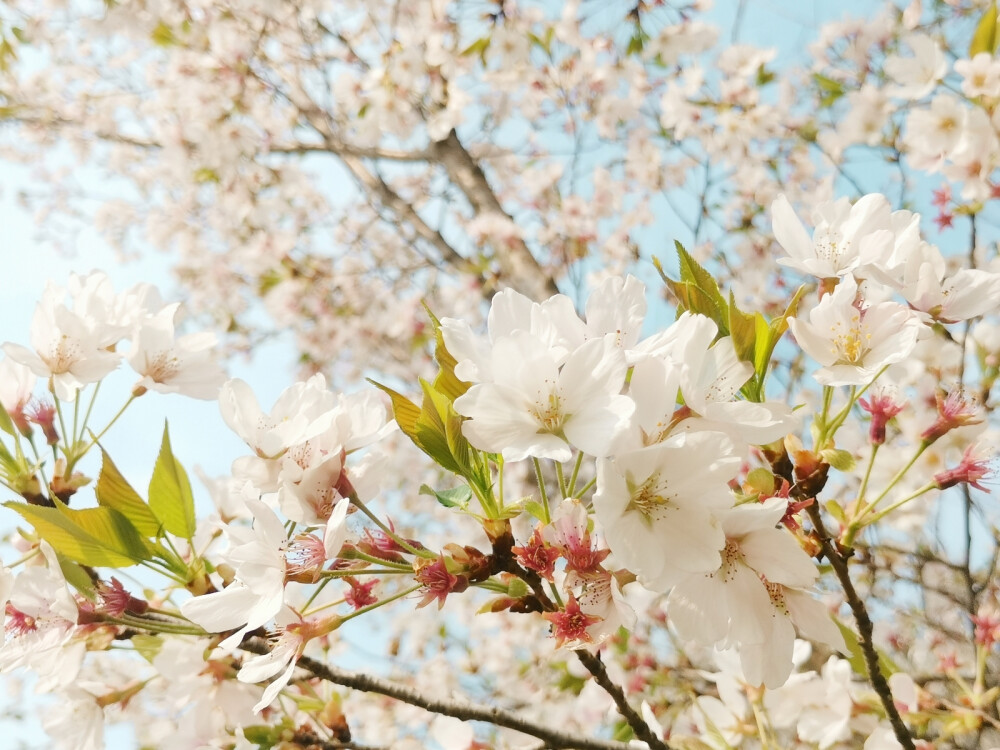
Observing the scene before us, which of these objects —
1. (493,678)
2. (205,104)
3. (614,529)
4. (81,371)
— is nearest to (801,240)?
(614,529)

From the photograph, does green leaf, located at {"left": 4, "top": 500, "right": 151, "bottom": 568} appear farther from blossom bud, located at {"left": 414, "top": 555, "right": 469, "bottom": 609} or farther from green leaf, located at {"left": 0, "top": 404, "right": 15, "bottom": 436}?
blossom bud, located at {"left": 414, "top": 555, "right": 469, "bottom": 609}

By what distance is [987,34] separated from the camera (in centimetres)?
186

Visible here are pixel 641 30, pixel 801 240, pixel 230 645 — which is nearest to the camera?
pixel 230 645

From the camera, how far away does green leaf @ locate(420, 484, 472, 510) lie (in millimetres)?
743

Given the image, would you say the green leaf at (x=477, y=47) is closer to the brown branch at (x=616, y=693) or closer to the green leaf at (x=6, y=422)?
the green leaf at (x=6, y=422)

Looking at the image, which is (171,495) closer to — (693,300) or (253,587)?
(253,587)

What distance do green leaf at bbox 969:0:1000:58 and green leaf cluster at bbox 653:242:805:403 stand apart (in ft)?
5.76

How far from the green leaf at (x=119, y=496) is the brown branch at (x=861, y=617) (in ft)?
2.84

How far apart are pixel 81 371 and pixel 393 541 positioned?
60cm

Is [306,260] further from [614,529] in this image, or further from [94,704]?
[614,529]

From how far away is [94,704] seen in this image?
112 centimetres

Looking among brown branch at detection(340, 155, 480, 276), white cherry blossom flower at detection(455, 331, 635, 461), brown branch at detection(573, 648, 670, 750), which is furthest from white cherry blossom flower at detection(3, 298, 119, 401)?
brown branch at detection(340, 155, 480, 276)

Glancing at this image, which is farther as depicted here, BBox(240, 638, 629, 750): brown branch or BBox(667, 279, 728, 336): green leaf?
BBox(240, 638, 629, 750): brown branch

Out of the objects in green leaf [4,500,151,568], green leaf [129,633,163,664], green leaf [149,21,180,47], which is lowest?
green leaf [129,633,163,664]
